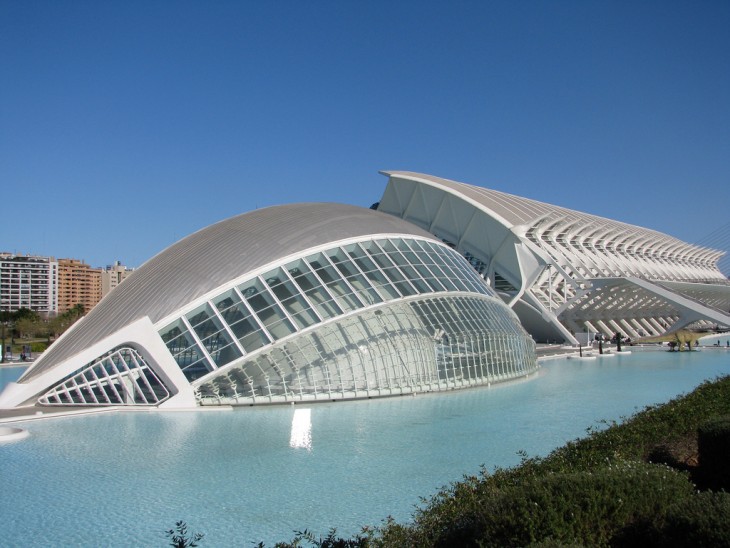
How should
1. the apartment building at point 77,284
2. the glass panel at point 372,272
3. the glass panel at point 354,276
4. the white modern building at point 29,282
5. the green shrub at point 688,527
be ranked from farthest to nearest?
the apartment building at point 77,284, the white modern building at point 29,282, the glass panel at point 372,272, the glass panel at point 354,276, the green shrub at point 688,527

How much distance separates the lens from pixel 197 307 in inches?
804

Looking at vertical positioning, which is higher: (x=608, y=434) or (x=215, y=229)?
(x=215, y=229)

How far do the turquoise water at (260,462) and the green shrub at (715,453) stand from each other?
3.38m

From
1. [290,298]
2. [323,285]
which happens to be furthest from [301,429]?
[323,285]

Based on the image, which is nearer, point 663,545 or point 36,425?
point 663,545

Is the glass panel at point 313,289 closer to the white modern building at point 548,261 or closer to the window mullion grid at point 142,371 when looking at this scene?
the window mullion grid at point 142,371

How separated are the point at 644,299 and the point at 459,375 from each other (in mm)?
45198

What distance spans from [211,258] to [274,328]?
3.90 metres

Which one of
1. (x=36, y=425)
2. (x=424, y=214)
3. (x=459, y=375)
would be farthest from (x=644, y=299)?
(x=36, y=425)

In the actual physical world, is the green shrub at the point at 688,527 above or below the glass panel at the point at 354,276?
below

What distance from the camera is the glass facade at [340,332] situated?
1994 cm

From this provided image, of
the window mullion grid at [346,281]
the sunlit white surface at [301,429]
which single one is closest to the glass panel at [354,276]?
the window mullion grid at [346,281]

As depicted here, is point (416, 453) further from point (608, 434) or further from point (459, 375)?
point (459, 375)

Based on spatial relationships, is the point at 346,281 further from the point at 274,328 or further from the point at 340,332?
the point at 274,328
